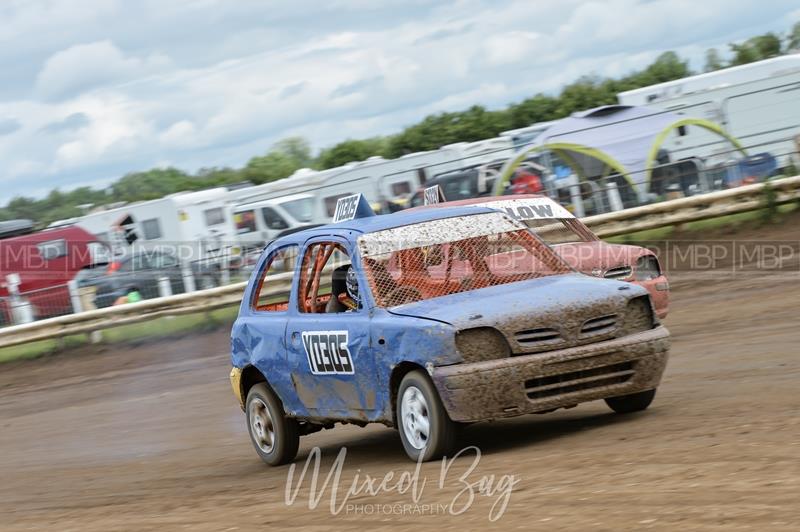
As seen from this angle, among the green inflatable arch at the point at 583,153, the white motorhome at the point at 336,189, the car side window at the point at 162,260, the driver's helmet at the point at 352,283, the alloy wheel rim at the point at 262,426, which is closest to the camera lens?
the driver's helmet at the point at 352,283

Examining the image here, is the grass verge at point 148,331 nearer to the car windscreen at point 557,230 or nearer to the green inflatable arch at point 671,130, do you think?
the green inflatable arch at point 671,130

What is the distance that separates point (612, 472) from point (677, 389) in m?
3.03

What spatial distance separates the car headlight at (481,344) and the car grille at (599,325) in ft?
1.61

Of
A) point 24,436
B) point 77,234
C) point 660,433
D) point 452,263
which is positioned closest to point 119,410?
point 24,436

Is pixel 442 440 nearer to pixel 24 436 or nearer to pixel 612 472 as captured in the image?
pixel 612 472

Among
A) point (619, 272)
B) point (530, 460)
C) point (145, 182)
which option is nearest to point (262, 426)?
point (530, 460)

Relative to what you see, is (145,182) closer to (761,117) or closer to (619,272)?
(761,117)

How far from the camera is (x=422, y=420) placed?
6.98 meters

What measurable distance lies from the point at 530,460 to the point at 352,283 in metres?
1.90

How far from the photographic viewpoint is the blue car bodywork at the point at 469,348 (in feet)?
22.1

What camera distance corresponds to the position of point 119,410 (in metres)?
14.8

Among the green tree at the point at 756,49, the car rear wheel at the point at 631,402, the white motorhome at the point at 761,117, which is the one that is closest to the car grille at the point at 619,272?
the car rear wheel at the point at 631,402

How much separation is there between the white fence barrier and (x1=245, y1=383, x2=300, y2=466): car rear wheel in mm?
9726

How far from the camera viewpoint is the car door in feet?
24.5
